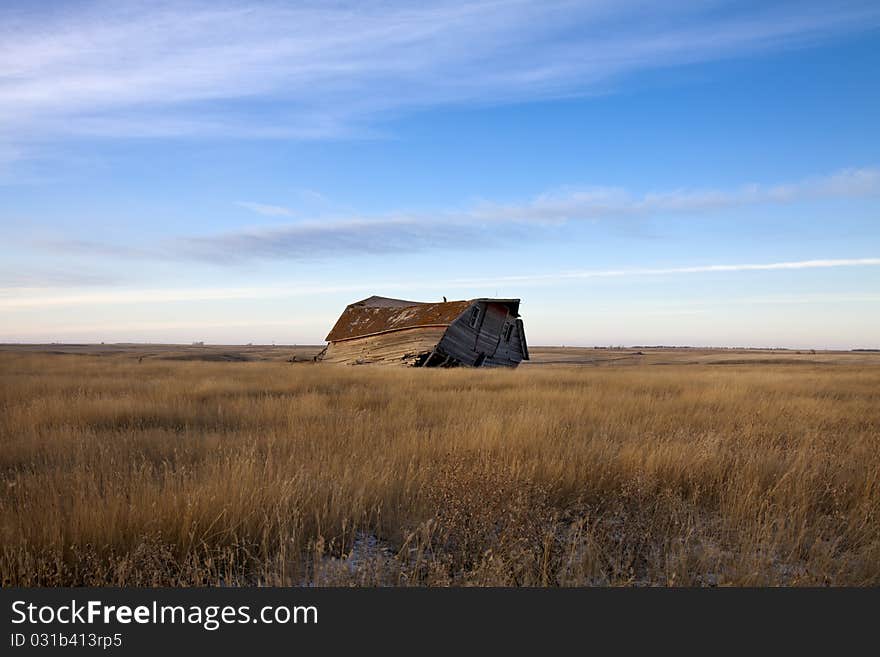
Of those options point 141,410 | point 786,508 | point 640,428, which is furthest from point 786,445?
point 141,410

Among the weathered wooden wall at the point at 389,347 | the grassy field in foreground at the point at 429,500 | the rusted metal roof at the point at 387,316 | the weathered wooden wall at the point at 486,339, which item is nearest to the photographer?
the grassy field in foreground at the point at 429,500

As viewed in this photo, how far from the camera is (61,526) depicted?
3.71m

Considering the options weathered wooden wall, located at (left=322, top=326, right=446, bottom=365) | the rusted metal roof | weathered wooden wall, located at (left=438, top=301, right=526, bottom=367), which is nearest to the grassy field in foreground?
weathered wooden wall, located at (left=322, top=326, right=446, bottom=365)

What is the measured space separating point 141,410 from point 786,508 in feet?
30.9

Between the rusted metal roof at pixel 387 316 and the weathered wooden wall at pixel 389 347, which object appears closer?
the weathered wooden wall at pixel 389 347

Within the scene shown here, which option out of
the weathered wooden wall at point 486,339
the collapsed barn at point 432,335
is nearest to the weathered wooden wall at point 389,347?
the collapsed barn at point 432,335

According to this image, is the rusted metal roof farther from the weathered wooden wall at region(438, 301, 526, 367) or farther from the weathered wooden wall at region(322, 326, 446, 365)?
the weathered wooden wall at region(438, 301, 526, 367)

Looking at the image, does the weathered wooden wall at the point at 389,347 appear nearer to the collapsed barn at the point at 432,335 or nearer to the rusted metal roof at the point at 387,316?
the collapsed barn at the point at 432,335

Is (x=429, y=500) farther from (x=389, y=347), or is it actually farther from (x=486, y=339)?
(x=486, y=339)

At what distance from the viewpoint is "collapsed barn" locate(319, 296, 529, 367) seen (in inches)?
1004

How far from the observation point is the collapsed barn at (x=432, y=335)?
83.7ft

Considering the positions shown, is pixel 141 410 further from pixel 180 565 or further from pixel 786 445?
pixel 786 445

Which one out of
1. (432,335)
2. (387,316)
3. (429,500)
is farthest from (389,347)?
(429,500)

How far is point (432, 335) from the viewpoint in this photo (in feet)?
83.5
